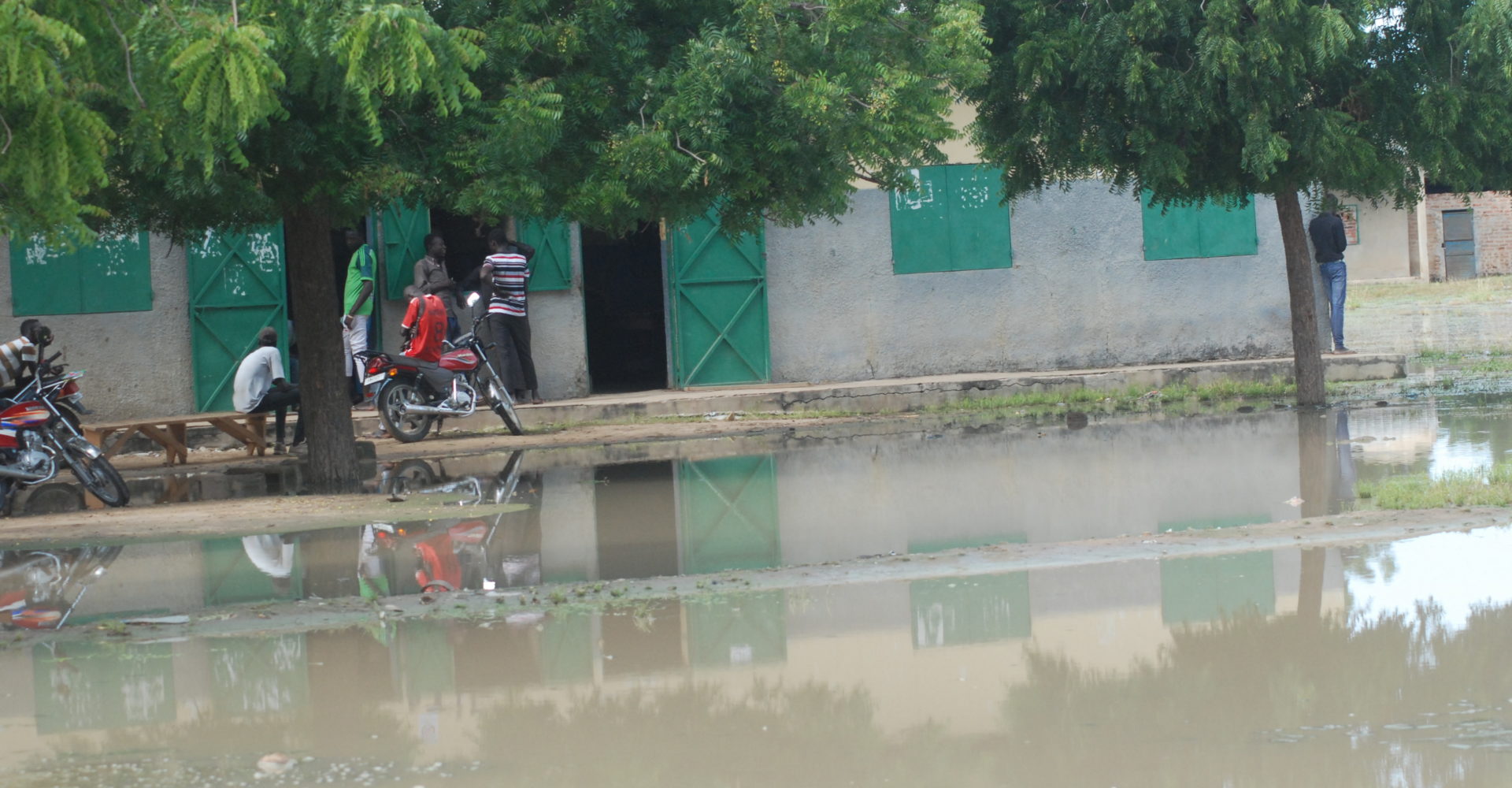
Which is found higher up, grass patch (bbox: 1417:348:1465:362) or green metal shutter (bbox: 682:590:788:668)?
grass patch (bbox: 1417:348:1465:362)

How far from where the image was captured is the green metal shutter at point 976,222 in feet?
53.3

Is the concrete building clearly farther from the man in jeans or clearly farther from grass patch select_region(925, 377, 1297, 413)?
grass patch select_region(925, 377, 1297, 413)

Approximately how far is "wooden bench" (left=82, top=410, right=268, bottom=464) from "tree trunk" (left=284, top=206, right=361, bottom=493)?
6.97 ft

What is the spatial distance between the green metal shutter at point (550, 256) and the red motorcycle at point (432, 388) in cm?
173

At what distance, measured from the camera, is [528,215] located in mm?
9555

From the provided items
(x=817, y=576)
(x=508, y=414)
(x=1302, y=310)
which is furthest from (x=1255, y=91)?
(x=508, y=414)

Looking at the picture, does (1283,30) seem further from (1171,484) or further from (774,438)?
A: (774,438)

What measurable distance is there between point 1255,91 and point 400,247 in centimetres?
842

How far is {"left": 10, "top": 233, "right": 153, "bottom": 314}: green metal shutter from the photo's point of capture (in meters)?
14.5

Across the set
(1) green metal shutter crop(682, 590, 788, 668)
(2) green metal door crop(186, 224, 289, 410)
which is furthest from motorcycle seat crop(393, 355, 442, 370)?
(1) green metal shutter crop(682, 590, 788, 668)

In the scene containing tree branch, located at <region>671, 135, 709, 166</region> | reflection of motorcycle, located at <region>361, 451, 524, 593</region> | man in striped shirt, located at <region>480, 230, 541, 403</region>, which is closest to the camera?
reflection of motorcycle, located at <region>361, 451, 524, 593</region>

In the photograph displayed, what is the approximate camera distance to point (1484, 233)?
37.4 metres

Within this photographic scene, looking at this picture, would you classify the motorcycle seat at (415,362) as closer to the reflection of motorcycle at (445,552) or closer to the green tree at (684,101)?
the reflection of motorcycle at (445,552)

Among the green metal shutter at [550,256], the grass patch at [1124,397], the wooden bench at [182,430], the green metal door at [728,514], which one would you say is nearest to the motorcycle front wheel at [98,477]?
the wooden bench at [182,430]
